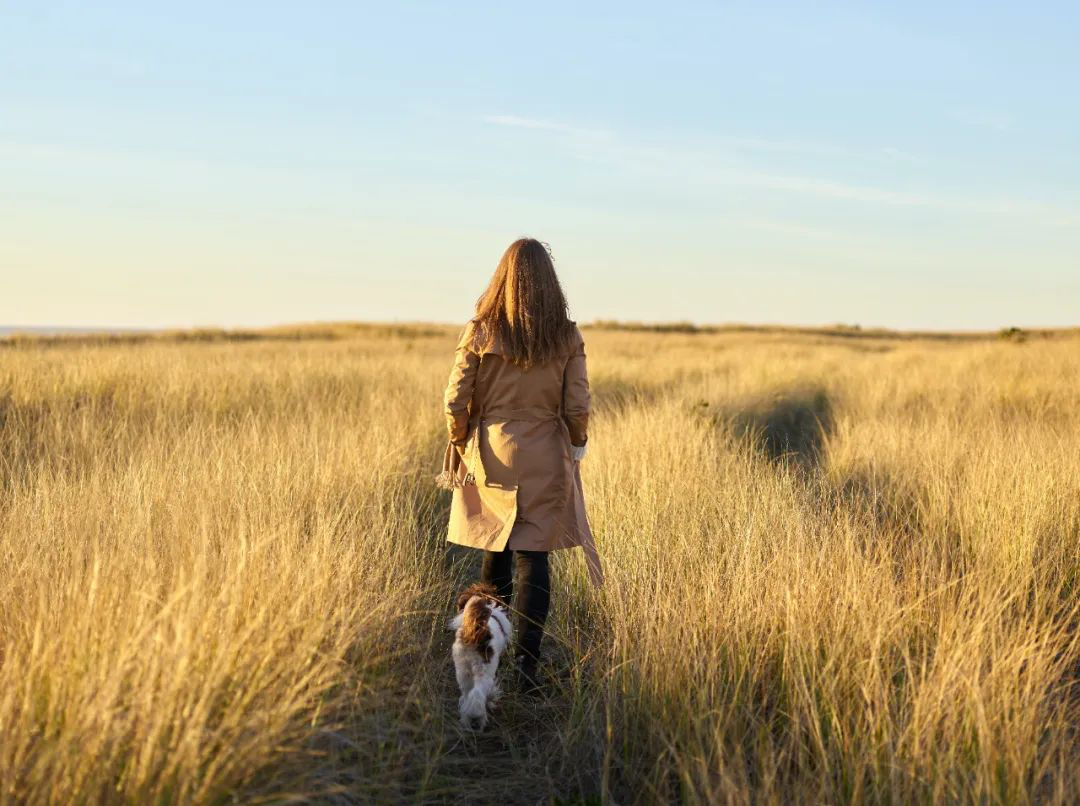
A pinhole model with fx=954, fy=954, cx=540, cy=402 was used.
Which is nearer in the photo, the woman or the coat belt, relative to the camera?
the woman

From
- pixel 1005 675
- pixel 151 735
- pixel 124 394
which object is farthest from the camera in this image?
pixel 124 394

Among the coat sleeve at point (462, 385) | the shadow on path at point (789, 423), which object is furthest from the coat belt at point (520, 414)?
the shadow on path at point (789, 423)

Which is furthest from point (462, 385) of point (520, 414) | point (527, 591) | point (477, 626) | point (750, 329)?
point (750, 329)

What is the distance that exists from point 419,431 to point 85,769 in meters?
7.12

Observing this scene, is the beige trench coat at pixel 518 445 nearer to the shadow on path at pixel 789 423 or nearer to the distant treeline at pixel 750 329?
the shadow on path at pixel 789 423

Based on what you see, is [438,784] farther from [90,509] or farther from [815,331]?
[815,331]

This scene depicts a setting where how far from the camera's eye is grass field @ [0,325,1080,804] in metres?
2.64

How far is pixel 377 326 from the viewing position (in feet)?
147

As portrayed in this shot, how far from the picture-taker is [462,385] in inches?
166

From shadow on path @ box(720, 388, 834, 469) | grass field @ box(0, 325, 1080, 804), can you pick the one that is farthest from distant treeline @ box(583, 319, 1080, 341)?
grass field @ box(0, 325, 1080, 804)

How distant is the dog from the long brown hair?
1092 mm

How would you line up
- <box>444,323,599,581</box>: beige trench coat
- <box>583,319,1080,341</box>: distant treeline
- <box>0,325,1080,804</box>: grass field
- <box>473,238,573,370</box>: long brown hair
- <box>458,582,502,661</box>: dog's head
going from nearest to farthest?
1. <box>0,325,1080,804</box>: grass field
2. <box>458,582,502,661</box>: dog's head
3. <box>473,238,573,370</box>: long brown hair
4. <box>444,323,599,581</box>: beige trench coat
5. <box>583,319,1080,341</box>: distant treeline

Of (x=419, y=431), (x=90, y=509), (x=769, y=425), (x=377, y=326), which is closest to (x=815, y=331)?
(x=377, y=326)

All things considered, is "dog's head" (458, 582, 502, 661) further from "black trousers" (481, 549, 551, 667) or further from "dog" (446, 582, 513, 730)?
"black trousers" (481, 549, 551, 667)
